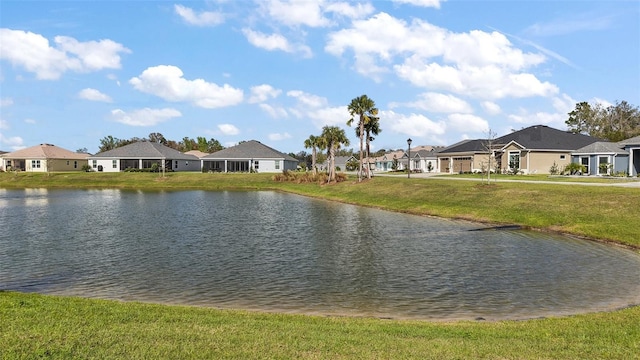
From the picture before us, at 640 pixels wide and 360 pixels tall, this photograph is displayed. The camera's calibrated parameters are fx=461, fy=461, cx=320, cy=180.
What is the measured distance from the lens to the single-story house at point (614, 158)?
53406mm

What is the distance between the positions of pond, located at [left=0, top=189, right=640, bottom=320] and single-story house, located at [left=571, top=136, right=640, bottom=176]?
3453 cm

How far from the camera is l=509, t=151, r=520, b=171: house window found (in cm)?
6852

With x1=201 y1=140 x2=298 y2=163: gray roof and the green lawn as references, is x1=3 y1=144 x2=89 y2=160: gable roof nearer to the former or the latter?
x1=201 y1=140 x2=298 y2=163: gray roof

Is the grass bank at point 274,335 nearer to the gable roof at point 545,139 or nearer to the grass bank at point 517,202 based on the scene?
the grass bank at point 517,202

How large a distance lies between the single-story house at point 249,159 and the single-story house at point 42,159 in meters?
32.8

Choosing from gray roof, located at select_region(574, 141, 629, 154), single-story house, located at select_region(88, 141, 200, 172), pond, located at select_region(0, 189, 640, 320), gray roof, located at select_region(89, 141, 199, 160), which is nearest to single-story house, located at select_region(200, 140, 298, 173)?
single-story house, located at select_region(88, 141, 200, 172)

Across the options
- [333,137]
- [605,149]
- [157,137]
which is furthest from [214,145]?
[605,149]

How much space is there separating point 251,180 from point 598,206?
186ft

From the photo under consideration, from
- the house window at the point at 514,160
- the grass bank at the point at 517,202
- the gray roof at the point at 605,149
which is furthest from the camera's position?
the house window at the point at 514,160

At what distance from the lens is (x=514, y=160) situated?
2721 inches

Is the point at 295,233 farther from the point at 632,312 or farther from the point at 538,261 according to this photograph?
the point at 632,312

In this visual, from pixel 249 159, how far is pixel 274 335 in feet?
292

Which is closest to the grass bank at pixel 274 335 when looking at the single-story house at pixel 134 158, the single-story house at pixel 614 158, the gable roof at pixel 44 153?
the single-story house at pixel 614 158

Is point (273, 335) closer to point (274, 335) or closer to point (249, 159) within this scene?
point (274, 335)
